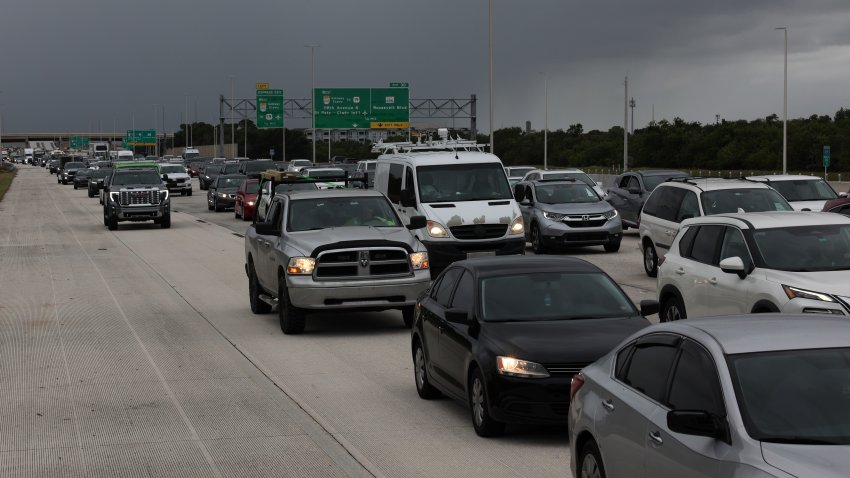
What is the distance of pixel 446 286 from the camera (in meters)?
12.0

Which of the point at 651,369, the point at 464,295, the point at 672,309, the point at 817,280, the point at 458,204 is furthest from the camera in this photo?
the point at 458,204

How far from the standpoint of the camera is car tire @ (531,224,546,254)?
2987cm

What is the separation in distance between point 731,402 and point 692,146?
319ft

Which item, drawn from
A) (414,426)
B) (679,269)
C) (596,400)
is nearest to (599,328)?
(414,426)

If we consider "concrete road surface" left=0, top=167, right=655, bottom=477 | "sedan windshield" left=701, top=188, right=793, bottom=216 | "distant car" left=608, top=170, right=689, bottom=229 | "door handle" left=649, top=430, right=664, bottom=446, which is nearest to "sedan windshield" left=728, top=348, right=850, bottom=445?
"door handle" left=649, top=430, right=664, bottom=446

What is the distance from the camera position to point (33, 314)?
19578mm

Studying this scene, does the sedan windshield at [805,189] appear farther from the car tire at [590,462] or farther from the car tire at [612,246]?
the car tire at [590,462]

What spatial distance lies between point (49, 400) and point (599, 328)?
547 centimetres

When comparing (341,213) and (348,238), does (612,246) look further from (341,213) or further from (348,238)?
(348,238)

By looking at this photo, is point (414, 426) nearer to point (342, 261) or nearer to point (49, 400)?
point (49, 400)

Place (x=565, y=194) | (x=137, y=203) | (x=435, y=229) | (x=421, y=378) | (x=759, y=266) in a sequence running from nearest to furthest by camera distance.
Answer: (x=421, y=378), (x=759, y=266), (x=435, y=229), (x=565, y=194), (x=137, y=203)

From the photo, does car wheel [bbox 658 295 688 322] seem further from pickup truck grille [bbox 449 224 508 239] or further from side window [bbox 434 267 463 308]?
pickup truck grille [bbox 449 224 508 239]

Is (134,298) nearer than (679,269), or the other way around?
(679,269)

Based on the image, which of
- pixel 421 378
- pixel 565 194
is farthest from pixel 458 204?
pixel 421 378
